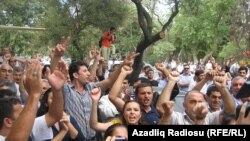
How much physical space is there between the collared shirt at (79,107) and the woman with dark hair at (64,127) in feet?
0.66

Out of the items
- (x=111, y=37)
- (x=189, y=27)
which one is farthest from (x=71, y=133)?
(x=189, y=27)

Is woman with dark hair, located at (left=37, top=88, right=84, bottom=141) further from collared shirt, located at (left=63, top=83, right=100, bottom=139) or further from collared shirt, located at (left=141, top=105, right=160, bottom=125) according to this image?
collared shirt, located at (left=141, top=105, right=160, bottom=125)

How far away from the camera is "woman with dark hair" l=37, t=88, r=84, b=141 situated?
3813mm

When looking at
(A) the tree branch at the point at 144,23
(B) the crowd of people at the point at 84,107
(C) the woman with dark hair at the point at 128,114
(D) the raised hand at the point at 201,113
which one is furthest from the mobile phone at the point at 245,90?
(A) the tree branch at the point at 144,23

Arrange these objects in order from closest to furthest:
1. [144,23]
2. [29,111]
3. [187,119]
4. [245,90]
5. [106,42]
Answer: [29,111] < [245,90] < [187,119] < [106,42] < [144,23]

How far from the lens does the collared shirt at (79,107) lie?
15.2 feet

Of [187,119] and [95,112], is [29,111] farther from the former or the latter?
[187,119]

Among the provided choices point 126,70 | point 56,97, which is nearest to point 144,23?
point 126,70

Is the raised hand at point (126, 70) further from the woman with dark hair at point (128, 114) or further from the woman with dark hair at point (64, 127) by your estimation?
the woman with dark hair at point (64, 127)

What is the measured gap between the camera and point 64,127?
3832mm

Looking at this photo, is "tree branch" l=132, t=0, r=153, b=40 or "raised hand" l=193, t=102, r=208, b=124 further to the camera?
"tree branch" l=132, t=0, r=153, b=40

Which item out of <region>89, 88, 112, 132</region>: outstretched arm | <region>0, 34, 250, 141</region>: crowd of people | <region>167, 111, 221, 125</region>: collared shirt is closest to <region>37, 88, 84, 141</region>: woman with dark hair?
<region>0, 34, 250, 141</region>: crowd of people

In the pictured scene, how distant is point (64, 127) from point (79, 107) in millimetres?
858

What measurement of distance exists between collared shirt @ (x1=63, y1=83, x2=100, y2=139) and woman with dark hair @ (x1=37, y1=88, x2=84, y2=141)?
0.20 m
